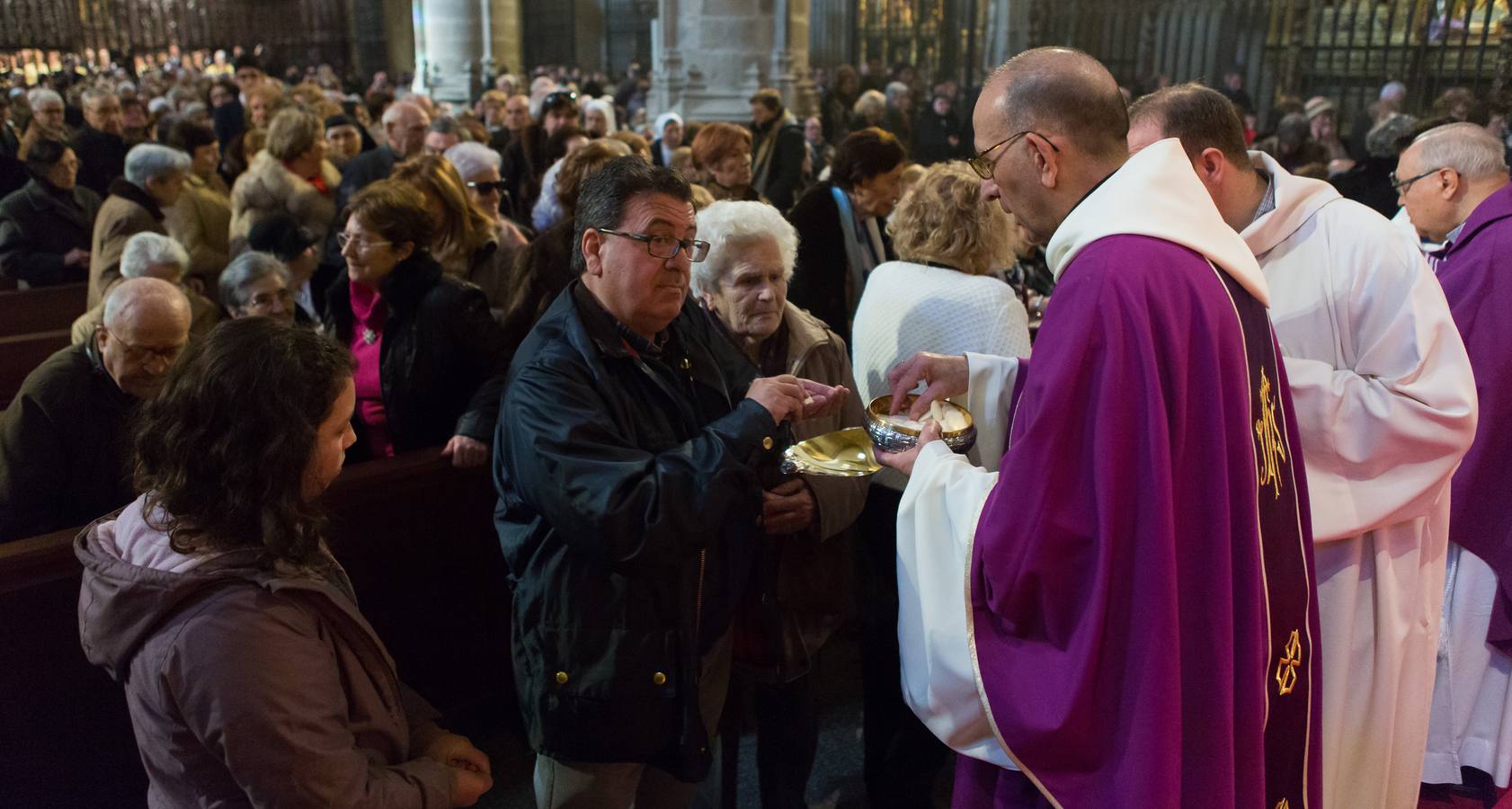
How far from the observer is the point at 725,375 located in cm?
255

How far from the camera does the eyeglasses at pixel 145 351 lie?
2902mm

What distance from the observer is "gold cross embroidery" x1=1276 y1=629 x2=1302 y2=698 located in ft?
6.90

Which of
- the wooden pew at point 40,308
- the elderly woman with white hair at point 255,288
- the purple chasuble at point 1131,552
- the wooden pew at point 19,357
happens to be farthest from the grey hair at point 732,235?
the wooden pew at point 40,308

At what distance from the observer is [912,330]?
3.11 metres

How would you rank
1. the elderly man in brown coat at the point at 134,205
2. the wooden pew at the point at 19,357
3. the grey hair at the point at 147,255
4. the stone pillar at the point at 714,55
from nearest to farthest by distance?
the grey hair at the point at 147,255, the wooden pew at the point at 19,357, the elderly man in brown coat at the point at 134,205, the stone pillar at the point at 714,55

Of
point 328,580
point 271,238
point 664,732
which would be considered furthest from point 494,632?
point 271,238

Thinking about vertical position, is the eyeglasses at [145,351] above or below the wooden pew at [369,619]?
above

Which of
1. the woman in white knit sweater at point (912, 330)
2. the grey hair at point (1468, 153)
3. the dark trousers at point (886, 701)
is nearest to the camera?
the woman in white knit sweater at point (912, 330)

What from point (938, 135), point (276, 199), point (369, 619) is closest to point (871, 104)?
point (938, 135)

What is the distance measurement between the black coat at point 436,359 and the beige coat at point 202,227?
2.67 meters

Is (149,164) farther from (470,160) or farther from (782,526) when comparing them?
(782,526)

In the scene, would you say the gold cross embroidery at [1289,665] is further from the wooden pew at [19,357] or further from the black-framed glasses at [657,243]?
the wooden pew at [19,357]

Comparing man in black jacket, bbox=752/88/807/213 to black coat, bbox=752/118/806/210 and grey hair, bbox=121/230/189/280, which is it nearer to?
black coat, bbox=752/118/806/210

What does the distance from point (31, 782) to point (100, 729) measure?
174 mm
